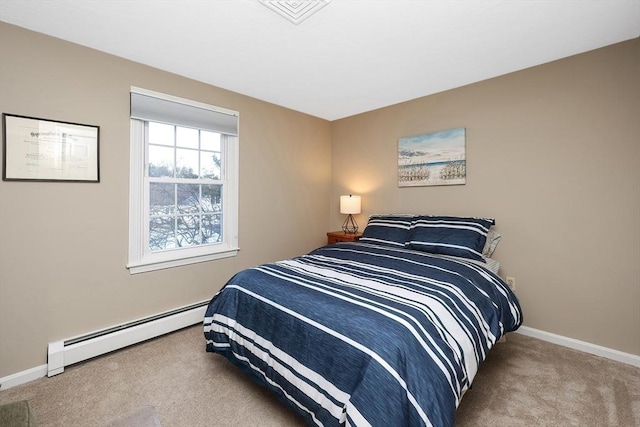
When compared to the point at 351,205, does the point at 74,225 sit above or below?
below

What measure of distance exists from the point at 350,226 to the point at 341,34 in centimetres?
250

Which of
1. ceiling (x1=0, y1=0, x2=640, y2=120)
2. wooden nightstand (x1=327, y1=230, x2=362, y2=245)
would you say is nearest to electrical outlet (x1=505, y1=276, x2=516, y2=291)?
wooden nightstand (x1=327, y1=230, x2=362, y2=245)

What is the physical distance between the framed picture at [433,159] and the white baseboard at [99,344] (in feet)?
8.92

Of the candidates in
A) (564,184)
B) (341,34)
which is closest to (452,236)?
(564,184)

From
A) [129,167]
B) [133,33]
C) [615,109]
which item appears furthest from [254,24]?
[615,109]

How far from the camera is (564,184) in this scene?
95.5 inches

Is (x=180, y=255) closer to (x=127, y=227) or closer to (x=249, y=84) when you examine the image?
(x=127, y=227)

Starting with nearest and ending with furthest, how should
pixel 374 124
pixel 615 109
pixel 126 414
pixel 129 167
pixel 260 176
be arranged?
pixel 126 414
pixel 615 109
pixel 129 167
pixel 260 176
pixel 374 124

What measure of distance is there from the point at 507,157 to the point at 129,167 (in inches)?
133

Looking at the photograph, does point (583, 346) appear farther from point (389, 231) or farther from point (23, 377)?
point (23, 377)

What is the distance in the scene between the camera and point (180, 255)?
2.83 metres

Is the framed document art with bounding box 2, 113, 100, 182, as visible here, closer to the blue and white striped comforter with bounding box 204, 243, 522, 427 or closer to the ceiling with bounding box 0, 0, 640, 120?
the ceiling with bounding box 0, 0, 640, 120

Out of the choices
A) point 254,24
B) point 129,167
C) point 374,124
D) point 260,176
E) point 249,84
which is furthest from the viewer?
point 374,124

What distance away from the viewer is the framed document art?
76.9 inches
